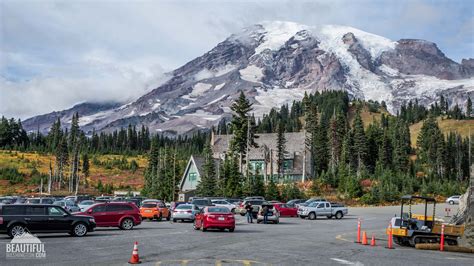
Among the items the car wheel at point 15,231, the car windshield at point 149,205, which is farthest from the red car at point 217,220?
the car windshield at point 149,205

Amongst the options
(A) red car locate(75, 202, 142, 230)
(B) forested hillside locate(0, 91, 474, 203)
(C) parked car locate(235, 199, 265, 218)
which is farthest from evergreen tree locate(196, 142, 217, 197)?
(A) red car locate(75, 202, 142, 230)

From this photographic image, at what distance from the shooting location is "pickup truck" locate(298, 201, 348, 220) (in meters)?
48.0

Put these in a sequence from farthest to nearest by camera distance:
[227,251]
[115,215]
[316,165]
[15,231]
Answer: [316,165], [115,215], [15,231], [227,251]

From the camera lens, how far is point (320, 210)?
48188mm

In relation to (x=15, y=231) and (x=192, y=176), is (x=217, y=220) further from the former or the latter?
(x=192, y=176)

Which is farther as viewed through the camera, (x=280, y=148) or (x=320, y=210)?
(x=280, y=148)

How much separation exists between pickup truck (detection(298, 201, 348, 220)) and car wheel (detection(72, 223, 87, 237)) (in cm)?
2531

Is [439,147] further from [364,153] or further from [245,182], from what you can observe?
[245,182]

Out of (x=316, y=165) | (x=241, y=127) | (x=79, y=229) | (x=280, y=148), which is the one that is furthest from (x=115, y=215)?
(x=316, y=165)

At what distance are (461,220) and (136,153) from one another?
162m

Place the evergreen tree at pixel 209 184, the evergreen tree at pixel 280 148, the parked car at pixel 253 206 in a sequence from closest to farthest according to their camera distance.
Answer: the parked car at pixel 253 206
the evergreen tree at pixel 209 184
the evergreen tree at pixel 280 148

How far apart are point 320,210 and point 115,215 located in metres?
21.8

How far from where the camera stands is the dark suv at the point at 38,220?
24.2 metres

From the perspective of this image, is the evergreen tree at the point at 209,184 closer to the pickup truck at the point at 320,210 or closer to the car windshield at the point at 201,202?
the car windshield at the point at 201,202
